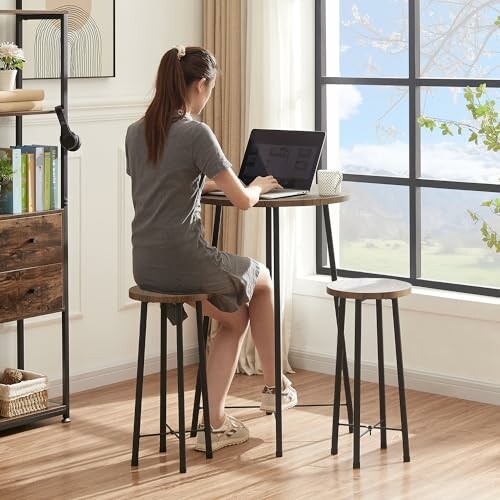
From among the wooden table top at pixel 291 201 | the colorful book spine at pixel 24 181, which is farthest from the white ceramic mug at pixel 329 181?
the colorful book spine at pixel 24 181

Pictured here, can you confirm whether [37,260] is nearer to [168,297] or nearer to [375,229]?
[168,297]

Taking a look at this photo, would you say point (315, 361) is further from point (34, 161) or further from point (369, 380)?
point (34, 161)

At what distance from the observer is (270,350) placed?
4.44 meters

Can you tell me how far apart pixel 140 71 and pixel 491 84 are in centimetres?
160

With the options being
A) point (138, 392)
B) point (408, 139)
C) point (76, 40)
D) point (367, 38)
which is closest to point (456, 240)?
point (408, 139)

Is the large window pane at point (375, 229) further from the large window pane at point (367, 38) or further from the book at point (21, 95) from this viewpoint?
the book at point (21, 95)

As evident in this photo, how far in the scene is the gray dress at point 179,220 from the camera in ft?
13.0

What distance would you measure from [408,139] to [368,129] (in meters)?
0.25

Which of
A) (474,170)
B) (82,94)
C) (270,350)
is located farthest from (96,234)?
(474,170)

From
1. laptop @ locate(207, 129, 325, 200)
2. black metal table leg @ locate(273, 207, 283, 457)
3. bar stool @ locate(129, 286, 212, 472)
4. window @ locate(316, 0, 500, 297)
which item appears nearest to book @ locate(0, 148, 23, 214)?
bar stool @ locate(129, 286, 212, 472)

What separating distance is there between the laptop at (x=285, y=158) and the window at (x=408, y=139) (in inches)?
43.6

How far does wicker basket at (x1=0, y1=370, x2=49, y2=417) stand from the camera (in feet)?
15.0

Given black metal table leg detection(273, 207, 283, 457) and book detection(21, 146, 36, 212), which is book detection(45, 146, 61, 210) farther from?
black metal table leg detection(273, 207, 283, 457)

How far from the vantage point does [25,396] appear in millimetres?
4645
